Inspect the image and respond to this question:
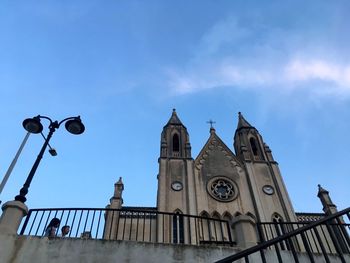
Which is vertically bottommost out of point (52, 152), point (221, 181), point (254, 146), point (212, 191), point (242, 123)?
point (52, 152)

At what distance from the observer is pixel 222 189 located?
2398cm

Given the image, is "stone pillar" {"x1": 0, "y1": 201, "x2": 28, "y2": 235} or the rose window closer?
"stone pillar" {"x1": 0, "y1": 201, "x2": 28, "y2": 235}

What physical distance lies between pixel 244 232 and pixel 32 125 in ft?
25.9

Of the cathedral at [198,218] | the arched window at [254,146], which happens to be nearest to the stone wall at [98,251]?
the cathedral at [198,218]

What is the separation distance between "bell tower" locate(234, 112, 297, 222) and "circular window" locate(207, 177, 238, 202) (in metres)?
1.52

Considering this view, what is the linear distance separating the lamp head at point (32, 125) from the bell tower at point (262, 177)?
56.0 ft

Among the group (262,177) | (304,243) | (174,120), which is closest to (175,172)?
(262,177)

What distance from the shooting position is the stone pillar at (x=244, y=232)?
334 inches

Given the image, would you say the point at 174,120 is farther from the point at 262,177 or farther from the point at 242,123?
the point at 262,177

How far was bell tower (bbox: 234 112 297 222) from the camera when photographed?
72.5 feet

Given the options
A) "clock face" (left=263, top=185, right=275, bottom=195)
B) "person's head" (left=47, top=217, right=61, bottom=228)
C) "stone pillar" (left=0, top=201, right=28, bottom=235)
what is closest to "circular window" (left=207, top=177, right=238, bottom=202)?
→ "clock face" (left=263, top=185, right=275, bottom=195)

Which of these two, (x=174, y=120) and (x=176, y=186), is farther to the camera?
(x=174, y=120)

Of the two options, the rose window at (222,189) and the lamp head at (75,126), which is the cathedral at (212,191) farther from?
the lamp head at (75,126)

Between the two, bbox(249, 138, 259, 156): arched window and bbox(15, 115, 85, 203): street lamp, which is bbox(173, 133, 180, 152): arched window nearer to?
bbox(249, 138, 259, 156): arched window
